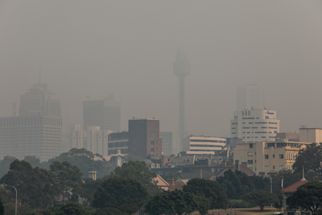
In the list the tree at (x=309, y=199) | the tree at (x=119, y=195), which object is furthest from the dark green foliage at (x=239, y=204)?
the tree at (x=309, y=199)

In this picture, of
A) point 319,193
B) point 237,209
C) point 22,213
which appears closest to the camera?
point 319,193

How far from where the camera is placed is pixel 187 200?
173 m

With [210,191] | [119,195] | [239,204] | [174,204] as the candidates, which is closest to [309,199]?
[174,204]

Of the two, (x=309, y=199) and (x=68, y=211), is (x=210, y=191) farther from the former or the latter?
(x=68, y=211)

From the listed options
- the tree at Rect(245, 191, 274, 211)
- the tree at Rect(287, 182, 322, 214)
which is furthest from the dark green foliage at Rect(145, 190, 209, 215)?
the tree at Rect(287, 182, 322, 214)

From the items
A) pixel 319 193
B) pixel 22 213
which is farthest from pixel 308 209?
pixel 22 213

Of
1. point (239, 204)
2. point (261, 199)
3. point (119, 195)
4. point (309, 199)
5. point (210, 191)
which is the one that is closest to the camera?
point (309, 199)

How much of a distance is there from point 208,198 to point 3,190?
28.9 m

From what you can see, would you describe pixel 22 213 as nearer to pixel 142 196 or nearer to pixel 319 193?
pixel 142 196

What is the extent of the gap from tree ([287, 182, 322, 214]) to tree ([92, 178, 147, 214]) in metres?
32.3

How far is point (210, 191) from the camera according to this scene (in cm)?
18825

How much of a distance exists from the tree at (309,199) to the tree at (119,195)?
3227cm

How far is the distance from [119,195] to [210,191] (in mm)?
12140

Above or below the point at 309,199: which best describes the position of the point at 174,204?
above
